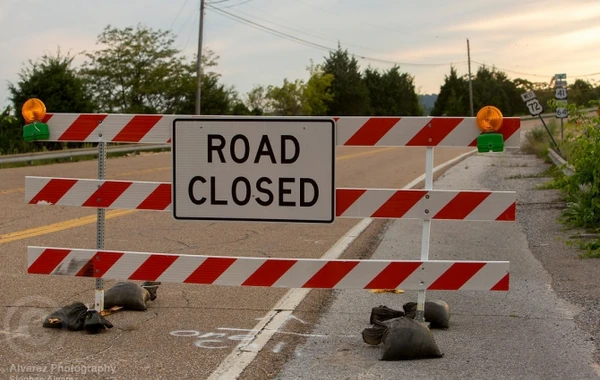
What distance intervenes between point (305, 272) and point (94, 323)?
1516mm

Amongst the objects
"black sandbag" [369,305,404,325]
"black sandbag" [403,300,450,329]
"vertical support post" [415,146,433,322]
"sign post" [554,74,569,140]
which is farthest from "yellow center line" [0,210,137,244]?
"sign post" [554,74,569,140]

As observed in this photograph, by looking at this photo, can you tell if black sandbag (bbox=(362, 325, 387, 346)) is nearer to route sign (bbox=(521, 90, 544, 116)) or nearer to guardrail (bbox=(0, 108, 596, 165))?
guardrail (bbox=(0, 108, 596, 165))

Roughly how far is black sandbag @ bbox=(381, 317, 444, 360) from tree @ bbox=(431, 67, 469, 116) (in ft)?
299

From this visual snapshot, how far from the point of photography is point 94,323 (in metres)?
5.72

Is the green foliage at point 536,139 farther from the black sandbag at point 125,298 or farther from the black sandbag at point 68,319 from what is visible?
the black sandbag at point 68,319

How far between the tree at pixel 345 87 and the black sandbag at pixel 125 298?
7795 cm

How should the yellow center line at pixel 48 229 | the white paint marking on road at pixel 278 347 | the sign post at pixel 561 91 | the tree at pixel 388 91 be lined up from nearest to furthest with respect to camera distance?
the white paint marking on road at pixel 278 347
the yellow center line at pixel 48 229
the sign post at pixel 561 91
the tree at pixel 388 91

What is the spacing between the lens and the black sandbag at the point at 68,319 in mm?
5815

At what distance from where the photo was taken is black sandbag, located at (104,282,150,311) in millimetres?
6367

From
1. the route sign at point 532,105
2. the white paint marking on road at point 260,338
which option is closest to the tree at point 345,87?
the route sign at point 532,105

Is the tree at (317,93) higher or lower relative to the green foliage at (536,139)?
higher

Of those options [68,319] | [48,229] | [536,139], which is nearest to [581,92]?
[536,139]

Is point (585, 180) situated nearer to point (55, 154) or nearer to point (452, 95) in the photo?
point (55, 154)

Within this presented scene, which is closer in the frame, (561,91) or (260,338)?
(260,338)
